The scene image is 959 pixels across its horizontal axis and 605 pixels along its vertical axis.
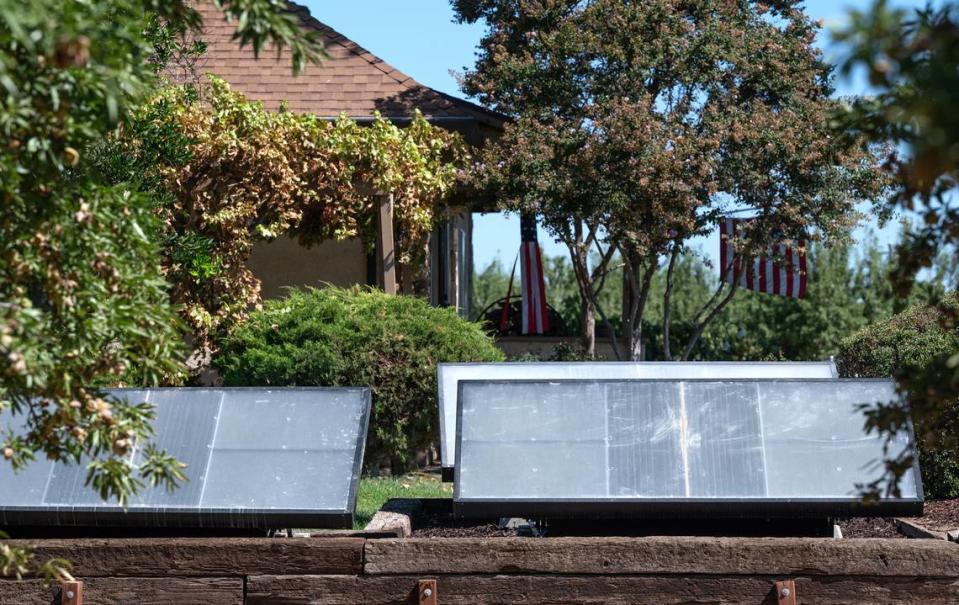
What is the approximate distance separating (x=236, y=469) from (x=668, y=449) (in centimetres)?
197

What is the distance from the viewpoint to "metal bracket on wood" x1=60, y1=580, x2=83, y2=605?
5.04 metres

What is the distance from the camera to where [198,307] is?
434 inches

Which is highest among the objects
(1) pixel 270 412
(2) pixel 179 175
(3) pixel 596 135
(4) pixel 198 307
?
(3) pixel 596 135

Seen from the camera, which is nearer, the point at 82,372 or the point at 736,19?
the point at 82,372

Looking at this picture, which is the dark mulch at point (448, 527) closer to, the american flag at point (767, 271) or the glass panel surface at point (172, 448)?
the glass panel surface at point (172, 448)

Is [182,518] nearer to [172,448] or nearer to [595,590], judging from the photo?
[172,448]

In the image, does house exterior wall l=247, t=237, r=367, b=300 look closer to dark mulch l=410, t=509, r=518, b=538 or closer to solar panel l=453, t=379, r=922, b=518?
dark mulch l=410, t=509, r=518, b=538

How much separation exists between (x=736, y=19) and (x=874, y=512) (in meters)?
10.4

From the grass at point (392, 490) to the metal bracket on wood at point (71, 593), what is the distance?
2865 millimetres

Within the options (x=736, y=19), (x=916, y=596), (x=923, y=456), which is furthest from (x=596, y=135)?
(x=916, y=596)

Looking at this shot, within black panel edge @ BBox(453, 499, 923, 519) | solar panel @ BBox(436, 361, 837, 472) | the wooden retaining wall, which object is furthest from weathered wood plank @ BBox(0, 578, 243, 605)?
solar panel @ BBox(436, 361, 837, 472)

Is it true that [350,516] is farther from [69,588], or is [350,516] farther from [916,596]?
[916,596]

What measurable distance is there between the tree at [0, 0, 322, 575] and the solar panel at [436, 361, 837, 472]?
3239 mm

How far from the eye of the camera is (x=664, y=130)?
45.3 feet
